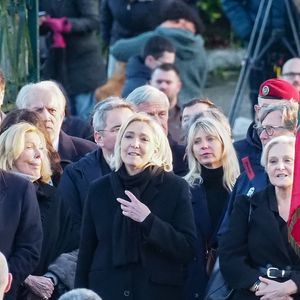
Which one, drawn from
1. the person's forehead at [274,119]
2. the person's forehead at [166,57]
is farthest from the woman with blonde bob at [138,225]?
the person's forehead at [166,57]

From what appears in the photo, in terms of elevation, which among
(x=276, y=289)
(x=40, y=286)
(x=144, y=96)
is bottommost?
(x=40, y=286)

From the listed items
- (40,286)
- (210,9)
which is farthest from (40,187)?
(210,9)

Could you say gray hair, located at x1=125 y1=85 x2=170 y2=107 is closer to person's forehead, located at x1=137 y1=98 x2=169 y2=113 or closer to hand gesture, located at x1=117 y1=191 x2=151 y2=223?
person's forehead, located at x1=137 y1=98 x2=169 y2=113

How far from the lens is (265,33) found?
12312 mm

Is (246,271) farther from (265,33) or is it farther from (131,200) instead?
(265,33)

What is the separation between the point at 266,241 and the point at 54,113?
219 centimetres

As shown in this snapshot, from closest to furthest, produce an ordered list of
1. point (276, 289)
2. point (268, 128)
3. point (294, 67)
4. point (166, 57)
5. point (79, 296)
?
point (79, 296) < point (276, 289) < point (268, 128) < point (294, 67) < point (166, 57)

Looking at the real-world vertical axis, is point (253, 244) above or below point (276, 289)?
above

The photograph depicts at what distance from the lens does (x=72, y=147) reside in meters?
8.80

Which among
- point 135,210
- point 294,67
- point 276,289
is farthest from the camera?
point 294,67

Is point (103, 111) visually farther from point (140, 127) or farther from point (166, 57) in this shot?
point (166, 57)

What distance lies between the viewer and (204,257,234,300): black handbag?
7441 millimetres

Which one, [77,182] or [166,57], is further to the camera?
[166,57]

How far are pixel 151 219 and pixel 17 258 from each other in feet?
2.58
